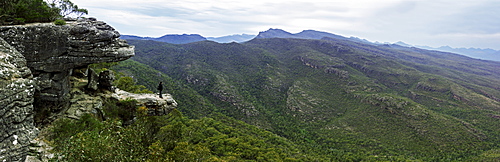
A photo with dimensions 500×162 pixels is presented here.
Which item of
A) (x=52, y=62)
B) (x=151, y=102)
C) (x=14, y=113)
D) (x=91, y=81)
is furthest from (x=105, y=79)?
(x=14, y=113)

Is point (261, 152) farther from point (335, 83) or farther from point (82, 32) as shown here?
point (335, 83)

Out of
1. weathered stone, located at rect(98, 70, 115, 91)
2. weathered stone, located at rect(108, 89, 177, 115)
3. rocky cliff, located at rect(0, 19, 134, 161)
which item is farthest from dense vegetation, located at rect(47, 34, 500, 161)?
weathered stone, located at rect(98, 70, 115, 91)

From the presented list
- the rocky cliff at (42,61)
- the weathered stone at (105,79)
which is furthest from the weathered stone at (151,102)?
the rocky cliff at (42,61)

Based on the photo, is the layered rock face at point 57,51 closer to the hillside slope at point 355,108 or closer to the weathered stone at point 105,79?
the weathered stone at point 105,79

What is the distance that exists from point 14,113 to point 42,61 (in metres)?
11.8

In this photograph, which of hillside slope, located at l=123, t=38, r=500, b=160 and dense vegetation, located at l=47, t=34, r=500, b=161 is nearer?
dense vegetation, located at l=47, t=34, r=500, b=161

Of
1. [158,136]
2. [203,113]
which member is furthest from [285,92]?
[158,136]

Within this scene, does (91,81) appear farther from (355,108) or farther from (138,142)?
(355,108)

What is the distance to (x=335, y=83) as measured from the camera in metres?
164

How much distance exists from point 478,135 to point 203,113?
12019cm

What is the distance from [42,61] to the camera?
18688mm

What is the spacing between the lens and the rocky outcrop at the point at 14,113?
9.67 m

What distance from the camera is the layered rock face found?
1748cm

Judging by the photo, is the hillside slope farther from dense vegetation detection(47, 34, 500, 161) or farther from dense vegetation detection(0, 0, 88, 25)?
dense vegetation detection(0, 0, 88, 25)
